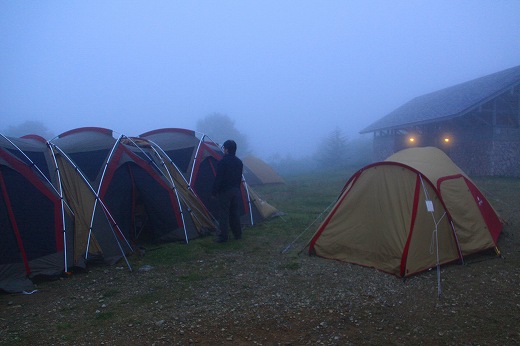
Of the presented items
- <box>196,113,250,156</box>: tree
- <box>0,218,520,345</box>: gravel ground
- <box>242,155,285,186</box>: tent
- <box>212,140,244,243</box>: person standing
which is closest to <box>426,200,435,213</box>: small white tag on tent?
<box>0,218,520,345</box>: gravel ground

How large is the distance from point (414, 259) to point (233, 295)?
2.88 metres

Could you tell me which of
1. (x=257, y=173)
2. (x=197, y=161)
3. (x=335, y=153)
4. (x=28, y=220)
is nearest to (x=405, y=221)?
(x=197, y=161)

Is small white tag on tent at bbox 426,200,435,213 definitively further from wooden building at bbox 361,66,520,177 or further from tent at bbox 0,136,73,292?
wooden building at bbox 361,66,520,177

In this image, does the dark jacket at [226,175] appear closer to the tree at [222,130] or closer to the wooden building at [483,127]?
the wooden building at [483,127]

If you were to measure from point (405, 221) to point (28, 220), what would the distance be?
6.24 m

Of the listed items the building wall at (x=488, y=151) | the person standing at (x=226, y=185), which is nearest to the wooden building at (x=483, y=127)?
the building wall at (x=488, y=151)

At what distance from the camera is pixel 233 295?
5156 millimetres

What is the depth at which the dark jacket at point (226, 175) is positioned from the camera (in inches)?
314

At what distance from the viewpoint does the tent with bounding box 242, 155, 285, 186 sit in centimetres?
2017

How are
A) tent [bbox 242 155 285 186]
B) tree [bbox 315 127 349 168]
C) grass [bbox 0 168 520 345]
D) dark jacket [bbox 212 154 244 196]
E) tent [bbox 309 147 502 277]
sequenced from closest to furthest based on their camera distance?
1. grass [bbox 0 168 520 345]
2. tent [bbox 309 147 502 277]
3. dark jacket [bbox 212 154 244 196]
4. tent [bbox 242 155 285 186]
5. tree [bbox 315 127 349 168]

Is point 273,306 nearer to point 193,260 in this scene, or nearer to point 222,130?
point 193,260

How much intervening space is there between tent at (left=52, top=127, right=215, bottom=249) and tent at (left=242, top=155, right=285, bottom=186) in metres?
11.5

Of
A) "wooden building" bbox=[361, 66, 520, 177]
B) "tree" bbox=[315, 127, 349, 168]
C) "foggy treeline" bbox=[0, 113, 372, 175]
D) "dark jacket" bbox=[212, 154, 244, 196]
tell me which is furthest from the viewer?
"foggy treeline" bbox=[0, 113, 372, 175]

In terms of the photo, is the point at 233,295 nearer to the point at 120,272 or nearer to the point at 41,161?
the point at 120,272
